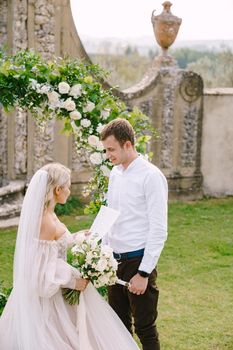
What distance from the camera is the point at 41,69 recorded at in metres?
→ 5.63

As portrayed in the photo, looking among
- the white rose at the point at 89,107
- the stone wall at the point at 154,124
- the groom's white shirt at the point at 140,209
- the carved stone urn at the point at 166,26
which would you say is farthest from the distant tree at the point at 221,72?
the groom's white shirt at the point at 140,209

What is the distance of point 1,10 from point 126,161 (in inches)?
264

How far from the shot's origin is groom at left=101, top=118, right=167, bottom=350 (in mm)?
→ 4500

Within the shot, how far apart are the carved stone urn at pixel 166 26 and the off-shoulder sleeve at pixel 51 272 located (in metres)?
7.84

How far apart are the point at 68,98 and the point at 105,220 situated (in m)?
1.49

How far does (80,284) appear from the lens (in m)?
4.67

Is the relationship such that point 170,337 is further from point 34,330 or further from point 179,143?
point 179,143

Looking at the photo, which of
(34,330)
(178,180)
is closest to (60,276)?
(34,330)

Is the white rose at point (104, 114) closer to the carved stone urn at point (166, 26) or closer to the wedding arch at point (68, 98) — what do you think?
the wedding arch at point (68, 98)

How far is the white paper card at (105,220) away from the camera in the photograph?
4.61m

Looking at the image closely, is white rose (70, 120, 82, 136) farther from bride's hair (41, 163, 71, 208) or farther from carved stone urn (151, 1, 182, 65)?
carved stone urn (151, 1, 182, 65)

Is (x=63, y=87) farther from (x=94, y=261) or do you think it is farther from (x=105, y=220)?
(x=94, y=261)

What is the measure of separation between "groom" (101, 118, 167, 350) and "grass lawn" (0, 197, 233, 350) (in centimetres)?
125

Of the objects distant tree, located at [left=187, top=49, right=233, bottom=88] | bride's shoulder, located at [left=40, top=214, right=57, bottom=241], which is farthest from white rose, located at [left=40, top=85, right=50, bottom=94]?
distant tree, located at [left=187, top=49, right=233, bottom=88]
